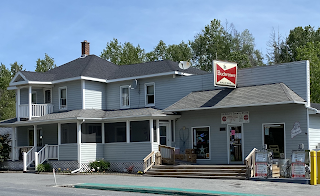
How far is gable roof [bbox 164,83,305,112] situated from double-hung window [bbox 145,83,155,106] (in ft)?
8.93

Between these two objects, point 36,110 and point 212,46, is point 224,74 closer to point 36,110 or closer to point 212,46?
point 36,110

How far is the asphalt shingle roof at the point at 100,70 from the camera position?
28969 millimetres

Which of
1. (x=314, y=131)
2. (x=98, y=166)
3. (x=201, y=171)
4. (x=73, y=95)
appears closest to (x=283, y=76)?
(x=314, y=131)

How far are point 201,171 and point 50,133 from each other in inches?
504

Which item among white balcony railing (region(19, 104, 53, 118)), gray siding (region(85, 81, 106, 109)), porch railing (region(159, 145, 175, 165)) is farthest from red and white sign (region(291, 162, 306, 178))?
white balcony railing (region(19, 104, 53, 118))

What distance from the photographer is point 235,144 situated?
2430 centimetres


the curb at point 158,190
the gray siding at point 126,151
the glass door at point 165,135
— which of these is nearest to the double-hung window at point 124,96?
the gray siding at point 126,151

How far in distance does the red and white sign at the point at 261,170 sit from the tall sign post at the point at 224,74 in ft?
17.8

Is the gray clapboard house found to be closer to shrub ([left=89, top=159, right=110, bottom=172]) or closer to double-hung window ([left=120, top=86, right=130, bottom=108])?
double-hung window ([left=120, top=86, right=130, bottom=108])

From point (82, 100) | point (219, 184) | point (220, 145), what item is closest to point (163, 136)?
point (220, 145)

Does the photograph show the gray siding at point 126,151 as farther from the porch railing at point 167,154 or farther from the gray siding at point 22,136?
the gray siding at point 22,136

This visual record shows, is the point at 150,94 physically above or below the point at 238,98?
above

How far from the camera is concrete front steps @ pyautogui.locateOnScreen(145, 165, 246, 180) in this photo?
2165cm

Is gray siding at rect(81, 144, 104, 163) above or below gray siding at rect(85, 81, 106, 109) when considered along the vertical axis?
below
